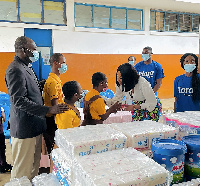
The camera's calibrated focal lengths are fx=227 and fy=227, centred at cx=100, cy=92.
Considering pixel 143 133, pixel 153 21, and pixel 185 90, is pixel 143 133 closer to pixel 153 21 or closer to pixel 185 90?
pixel 185 90

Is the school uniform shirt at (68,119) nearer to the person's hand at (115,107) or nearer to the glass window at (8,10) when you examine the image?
the person's hand at (115,107)

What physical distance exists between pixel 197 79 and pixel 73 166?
206 centimetres

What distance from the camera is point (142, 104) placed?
2.43m

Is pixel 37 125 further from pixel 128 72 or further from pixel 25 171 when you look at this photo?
pixel 128 72

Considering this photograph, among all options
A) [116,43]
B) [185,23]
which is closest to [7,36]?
[116,43]

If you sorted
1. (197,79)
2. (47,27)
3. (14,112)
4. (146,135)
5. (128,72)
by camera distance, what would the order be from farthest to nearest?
(47,27) → (197,79) → (128,72) → (14,112) → (146,135)

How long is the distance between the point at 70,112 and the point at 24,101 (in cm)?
45

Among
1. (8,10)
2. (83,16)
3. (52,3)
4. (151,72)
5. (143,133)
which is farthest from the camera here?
(83,16)

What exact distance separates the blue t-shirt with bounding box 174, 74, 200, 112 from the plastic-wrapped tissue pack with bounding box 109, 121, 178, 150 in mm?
1303

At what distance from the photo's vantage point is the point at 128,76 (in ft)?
7.68

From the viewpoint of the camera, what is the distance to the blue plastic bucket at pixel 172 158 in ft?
3.65

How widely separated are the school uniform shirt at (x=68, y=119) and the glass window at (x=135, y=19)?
7.29m

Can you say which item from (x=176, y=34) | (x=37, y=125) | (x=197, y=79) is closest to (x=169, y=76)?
(x=176, y=34)

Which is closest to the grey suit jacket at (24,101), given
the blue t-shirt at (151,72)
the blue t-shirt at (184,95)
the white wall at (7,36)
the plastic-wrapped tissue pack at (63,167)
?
the plastic-wrapped tissue pack at (63,167)
